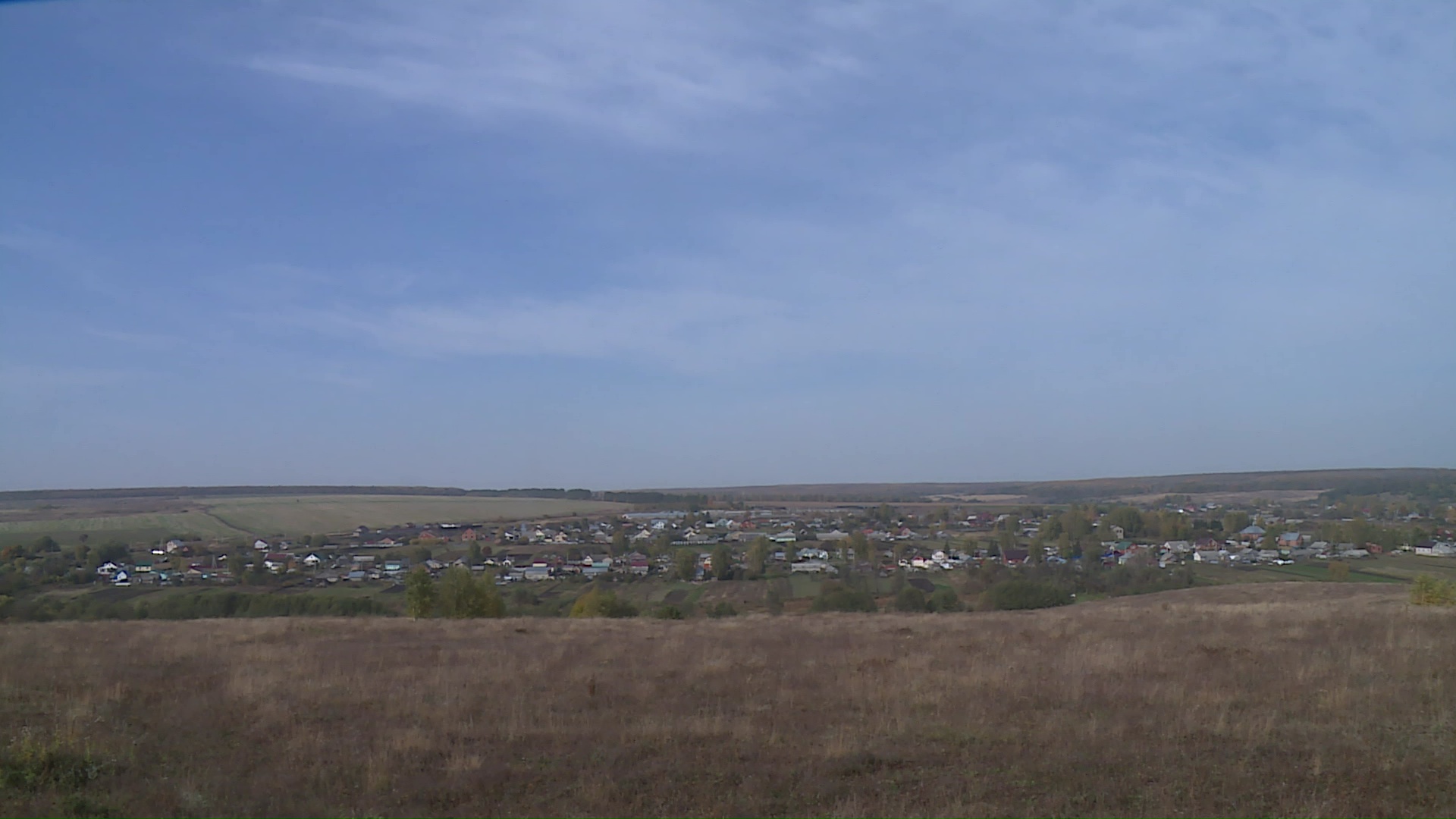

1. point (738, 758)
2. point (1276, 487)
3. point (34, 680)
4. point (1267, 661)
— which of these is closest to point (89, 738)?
point (34, 680)

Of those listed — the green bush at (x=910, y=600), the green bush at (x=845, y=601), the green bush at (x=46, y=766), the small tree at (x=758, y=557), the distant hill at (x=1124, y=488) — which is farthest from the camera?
the distant hill at (x=1124, y=488)

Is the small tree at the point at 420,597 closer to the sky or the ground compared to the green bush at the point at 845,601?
closer to the sky

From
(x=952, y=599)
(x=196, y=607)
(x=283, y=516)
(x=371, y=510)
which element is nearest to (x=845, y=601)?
(x=952, y=599)

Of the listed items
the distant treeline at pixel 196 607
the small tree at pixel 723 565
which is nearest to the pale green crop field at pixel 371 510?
the distant treeline at pixel 196 607

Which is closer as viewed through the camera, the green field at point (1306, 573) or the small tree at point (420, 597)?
the small tree at point (420, 597)

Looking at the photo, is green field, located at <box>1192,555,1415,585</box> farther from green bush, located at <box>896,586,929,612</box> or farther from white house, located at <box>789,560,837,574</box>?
white house, located at <box>789,560,837,574</box>

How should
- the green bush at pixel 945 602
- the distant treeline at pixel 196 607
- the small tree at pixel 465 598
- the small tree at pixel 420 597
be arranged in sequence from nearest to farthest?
the small tree at pixel 420 597 < the distant treeline at pixel 196 607 < the small tree at pixel 465 598 < the green bush at pixel 945 602

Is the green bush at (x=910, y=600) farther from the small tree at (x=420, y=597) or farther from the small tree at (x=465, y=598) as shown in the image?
the small tree at (x=420, y=597)
